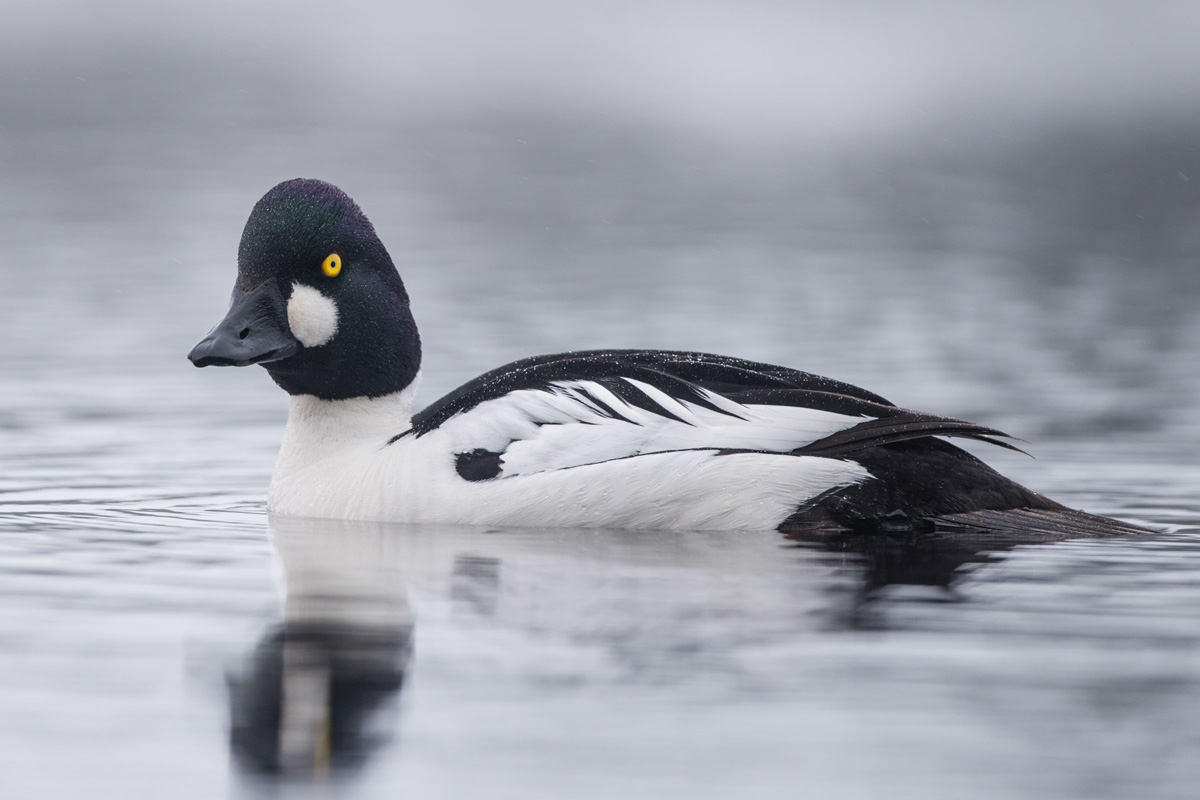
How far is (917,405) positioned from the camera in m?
11.6

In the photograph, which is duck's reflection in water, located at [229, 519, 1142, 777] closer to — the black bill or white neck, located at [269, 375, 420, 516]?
white neck, located at [269, 375, 420, 516]

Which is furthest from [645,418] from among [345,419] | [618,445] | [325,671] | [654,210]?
[654,210]

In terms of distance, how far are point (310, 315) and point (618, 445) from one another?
1.50m

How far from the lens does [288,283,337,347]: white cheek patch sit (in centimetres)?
804

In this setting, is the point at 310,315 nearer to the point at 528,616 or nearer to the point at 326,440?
the point at 326,440

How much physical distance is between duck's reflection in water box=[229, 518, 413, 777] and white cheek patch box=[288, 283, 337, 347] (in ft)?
4.20

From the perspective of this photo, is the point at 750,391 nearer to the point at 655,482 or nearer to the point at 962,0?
the point at 655,482

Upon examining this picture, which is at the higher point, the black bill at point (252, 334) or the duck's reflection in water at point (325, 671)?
the black bill at point (252, 334)

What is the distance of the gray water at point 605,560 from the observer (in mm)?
4516

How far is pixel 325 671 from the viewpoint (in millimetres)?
5156

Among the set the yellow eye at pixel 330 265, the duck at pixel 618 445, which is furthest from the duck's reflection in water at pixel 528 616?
the yellow eye at pixel 330 265

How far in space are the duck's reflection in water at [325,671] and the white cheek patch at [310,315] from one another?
1.28m

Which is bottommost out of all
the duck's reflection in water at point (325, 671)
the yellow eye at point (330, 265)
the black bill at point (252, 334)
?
the duck's reflection in water at point (325, 671)

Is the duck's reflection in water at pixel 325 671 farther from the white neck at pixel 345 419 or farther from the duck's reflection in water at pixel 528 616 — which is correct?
the white neck at pixel 345 419
